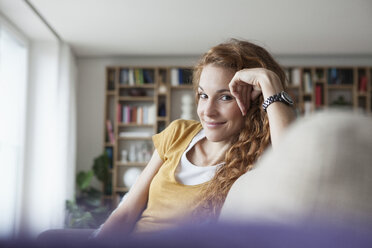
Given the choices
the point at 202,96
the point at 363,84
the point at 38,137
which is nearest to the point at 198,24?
the point at 38,137

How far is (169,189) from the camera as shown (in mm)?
1077

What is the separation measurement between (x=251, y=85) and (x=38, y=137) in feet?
14.2

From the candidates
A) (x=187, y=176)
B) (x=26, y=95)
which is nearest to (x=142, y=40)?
(x=26, y=95)

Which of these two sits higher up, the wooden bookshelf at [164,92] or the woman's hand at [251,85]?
the wooden bookshelf at [164,92]

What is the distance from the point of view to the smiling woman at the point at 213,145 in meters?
0.91

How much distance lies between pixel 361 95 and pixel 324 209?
6006mm

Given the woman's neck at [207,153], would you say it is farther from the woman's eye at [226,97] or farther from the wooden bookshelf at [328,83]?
the wooden bookshelf at [328,83]

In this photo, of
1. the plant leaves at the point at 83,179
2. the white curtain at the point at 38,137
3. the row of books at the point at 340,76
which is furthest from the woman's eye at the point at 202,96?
the row of books at the point at 340,76

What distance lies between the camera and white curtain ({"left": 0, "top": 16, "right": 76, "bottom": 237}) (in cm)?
445

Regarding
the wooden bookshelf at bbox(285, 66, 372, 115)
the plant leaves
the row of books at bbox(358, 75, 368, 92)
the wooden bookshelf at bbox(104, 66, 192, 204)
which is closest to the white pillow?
the plant leaves

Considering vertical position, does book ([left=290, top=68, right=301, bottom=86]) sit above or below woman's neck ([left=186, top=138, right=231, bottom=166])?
above

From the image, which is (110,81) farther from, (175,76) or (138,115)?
(175,76)

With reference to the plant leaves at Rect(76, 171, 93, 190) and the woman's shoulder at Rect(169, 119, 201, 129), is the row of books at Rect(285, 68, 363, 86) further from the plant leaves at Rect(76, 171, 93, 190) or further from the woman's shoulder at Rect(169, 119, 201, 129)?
the woman's shoulder at Rect(169, 119, 201, 129)

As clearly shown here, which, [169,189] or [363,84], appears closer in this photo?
[169,189]
